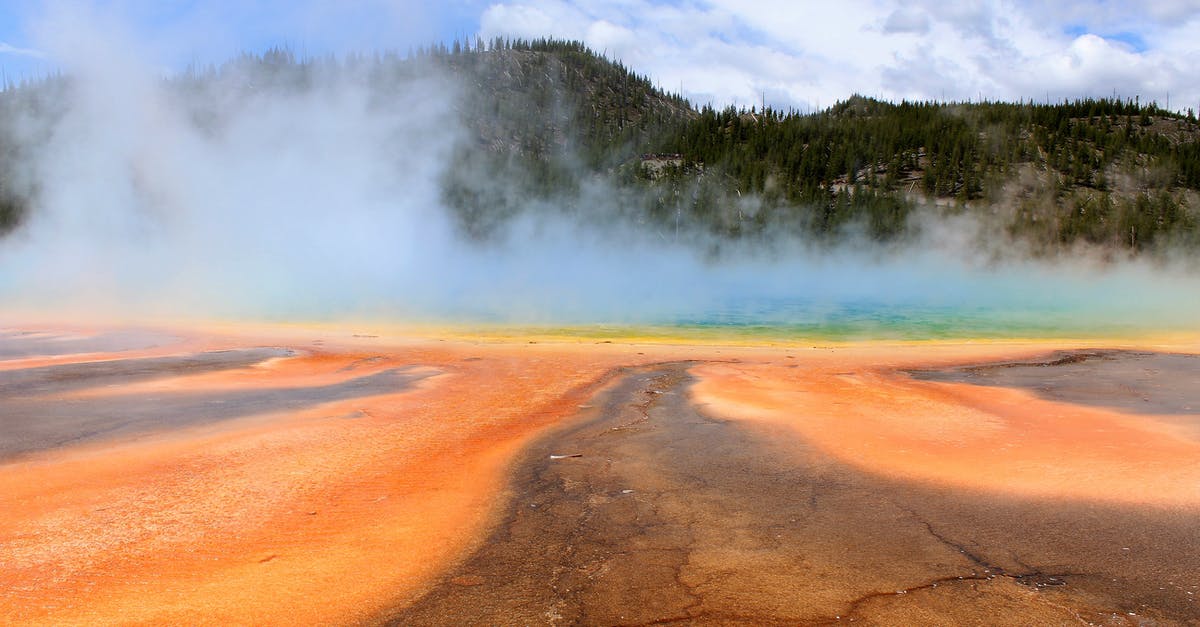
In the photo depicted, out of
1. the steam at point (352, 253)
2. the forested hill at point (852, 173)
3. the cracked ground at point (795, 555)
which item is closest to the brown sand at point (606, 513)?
the cracked ground at point (795, 555)

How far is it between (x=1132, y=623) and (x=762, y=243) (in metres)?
74.1

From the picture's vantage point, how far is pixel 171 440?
7.16 m

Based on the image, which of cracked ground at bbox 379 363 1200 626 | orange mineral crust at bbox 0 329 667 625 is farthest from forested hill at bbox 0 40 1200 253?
cracked ground at bbox 379 363 1200 626

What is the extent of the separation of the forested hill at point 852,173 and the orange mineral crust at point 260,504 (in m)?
63.4

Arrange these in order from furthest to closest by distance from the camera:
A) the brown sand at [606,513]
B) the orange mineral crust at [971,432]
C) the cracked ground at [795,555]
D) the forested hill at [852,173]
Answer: the forested hill at [852,173]
the orange mineral crust at [971,432]
the brown sand at [606,513]
the cracked ground at [795,555]

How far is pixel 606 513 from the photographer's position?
521 centimetres

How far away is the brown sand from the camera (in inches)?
154

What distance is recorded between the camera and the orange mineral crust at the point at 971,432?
5.92 m

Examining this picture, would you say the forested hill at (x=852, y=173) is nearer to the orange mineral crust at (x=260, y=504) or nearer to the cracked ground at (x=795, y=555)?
the orange mineral crust at (x=260, y=504)

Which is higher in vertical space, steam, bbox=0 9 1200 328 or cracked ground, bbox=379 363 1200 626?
steam, bbox=0 9 1200 328

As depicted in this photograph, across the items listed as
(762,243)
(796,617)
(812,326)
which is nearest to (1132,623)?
(796,617)

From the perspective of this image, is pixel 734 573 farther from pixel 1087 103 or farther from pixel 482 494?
pixel 1087 103

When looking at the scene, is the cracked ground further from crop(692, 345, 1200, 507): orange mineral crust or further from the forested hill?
the forested hill

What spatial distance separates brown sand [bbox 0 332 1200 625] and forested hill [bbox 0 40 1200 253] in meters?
64.8
